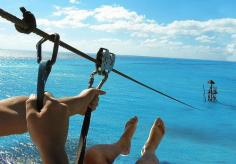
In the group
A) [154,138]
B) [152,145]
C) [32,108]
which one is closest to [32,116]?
[32,108]

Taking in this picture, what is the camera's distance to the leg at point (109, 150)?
1841mm

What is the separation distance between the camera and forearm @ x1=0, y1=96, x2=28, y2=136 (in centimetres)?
104

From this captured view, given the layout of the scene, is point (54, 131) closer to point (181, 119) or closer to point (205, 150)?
point (205, 150)

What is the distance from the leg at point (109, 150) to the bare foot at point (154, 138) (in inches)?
6.5

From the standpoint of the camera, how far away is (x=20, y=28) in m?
0.95

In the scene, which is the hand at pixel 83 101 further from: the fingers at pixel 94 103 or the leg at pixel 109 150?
the leg at pixel 109 150

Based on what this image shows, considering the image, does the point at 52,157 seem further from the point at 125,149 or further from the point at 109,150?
the point at 125,149

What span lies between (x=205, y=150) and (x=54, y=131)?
12879mm

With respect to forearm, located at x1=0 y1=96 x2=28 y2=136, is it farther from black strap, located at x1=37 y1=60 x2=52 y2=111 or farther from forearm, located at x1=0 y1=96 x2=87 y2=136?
black strap, located at x1=37 y1=60 x2=52 y2=111

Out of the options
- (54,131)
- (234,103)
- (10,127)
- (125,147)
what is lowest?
(234,103)

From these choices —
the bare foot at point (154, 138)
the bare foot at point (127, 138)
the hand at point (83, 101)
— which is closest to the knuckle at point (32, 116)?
the hand at point (83, 101)

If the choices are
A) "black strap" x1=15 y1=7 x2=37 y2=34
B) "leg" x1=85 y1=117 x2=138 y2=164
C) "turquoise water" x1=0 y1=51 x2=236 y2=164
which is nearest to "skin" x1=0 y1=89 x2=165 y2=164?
"leg" x1=85 y1=117 x2=138 y2=164

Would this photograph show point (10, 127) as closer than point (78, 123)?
Yes

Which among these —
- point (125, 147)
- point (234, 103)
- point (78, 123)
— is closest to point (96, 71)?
point (125, 147)
